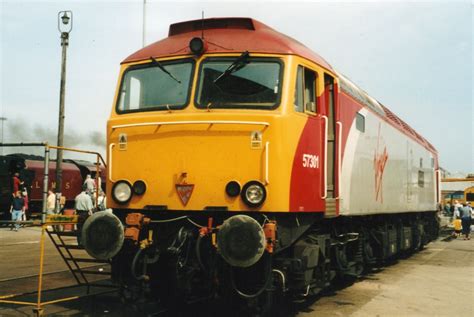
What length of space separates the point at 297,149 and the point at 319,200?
37.1 inches

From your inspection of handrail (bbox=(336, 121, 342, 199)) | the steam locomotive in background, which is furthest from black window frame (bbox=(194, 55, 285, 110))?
the steam locomotive in background

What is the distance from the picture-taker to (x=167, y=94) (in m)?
7.51

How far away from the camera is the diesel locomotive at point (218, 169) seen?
676 cm

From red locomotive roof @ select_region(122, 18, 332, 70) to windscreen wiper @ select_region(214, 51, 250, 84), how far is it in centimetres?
10

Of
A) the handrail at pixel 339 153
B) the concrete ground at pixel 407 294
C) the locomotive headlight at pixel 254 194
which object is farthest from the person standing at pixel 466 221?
the locomotive headlight at pixel 254 194

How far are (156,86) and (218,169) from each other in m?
1.54

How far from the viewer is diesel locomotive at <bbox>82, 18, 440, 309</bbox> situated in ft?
22.2

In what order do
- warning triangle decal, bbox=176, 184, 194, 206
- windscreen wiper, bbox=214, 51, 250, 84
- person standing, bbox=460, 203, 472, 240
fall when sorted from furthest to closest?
person standing, bbox=460, 203, 472, 240, windscreen wiper, bbox=214, 51, 250, 84, warning triangle decal, bbox=176, 184, 194, 206

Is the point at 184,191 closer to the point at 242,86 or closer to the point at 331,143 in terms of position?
the point at 242,86

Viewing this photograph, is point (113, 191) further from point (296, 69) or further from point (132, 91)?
point (296, 69)

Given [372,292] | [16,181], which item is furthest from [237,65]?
[372,292]

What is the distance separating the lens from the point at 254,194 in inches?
266

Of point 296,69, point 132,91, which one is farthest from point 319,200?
point 132,91

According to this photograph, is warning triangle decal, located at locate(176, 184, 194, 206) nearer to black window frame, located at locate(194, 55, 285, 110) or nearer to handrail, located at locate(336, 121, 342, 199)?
black window frame, located at locate(194, 55, 285, 110)
